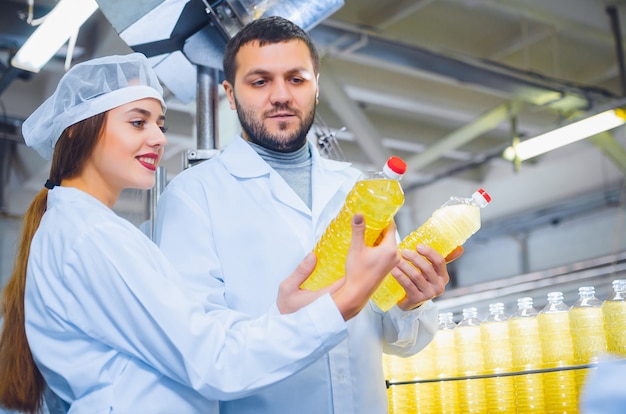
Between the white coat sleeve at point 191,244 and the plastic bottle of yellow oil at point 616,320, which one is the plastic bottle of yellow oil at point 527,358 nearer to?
the plastic bottle of yellow oil at point 616,320

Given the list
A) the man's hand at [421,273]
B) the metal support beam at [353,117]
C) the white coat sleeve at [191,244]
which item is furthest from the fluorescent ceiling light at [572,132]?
the white coat sleeve at [191,244]

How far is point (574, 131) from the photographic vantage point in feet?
19.4

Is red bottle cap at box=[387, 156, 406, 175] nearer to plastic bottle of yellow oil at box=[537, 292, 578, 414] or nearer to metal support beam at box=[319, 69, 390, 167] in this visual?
plastic bottle of yellow oil at box=[537, 292, 578, 414]

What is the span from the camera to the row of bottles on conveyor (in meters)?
2.07

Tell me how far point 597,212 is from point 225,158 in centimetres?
893

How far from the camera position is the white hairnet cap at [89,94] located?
1740 mm

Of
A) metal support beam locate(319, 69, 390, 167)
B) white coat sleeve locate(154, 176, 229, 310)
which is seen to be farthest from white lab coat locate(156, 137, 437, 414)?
metal support beam locate(319, 69, 390, 167)

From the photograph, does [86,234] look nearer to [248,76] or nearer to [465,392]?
[248,76]

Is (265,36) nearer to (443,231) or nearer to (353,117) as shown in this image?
(443,231)

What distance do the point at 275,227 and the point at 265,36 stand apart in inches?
21.7

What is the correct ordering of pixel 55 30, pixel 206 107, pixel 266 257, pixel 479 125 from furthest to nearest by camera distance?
1. pixel 479 125
2. pixel 55 30
3. pixel 206 107
4. pixel 266 257

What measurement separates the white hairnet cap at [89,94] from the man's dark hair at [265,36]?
0.31 meters

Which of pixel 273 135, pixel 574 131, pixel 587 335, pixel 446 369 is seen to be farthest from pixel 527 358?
pixel 574 131

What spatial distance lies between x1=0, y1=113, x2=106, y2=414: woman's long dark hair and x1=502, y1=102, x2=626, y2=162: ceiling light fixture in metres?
4.93
